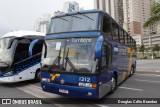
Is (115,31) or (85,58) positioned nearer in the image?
(85,58)

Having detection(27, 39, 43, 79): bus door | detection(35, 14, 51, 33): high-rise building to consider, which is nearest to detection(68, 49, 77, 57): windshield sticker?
detection(27, 39, 43, 79): bus door

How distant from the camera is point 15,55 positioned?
1188 centimetres

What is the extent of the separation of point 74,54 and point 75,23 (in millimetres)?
1303

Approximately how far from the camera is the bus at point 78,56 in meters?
7.20

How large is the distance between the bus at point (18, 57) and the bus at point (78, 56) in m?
4.03

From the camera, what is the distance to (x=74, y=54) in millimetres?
7594

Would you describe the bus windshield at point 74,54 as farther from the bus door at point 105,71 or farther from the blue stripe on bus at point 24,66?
the blue stripe on bus at point 24,66

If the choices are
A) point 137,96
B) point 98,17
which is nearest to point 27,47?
point 98,17

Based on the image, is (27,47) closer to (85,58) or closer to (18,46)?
(18,46)

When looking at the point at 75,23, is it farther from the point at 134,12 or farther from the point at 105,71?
the point at 134,12

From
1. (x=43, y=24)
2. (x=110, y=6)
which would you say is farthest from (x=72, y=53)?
(x=110, y=6)

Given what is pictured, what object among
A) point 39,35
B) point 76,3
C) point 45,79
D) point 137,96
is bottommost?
point 137,96

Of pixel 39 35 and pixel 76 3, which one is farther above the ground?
pixel 76 3

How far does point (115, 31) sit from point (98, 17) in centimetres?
248
